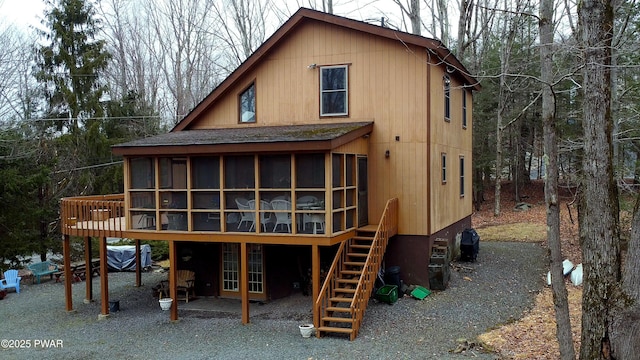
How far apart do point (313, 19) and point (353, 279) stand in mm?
7423

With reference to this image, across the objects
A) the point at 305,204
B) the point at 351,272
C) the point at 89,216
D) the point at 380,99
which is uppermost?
the point at 380,99

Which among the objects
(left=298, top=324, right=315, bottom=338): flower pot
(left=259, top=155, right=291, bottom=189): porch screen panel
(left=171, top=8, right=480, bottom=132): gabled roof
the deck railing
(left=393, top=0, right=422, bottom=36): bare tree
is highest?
(left=393, top=0, right=422, bottom=36): bare tree

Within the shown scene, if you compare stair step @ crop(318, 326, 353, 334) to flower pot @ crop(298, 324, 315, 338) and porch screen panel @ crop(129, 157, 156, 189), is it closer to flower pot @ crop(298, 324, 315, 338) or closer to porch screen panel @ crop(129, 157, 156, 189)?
flower pot @ crop(298, 324, 315, 338)

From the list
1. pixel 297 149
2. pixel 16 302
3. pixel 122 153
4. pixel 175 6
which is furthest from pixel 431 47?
pixel 175 6

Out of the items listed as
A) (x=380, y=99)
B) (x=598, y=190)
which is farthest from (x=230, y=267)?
(x=598, y=190)

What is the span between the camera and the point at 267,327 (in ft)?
37.4

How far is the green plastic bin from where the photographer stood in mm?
12289

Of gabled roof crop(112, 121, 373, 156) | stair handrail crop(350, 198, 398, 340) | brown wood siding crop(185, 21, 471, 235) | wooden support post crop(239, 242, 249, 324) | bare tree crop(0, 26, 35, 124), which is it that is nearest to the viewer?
stair handrail crop(350, 198, 398, 340)

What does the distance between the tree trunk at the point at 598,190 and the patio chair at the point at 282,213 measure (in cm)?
642

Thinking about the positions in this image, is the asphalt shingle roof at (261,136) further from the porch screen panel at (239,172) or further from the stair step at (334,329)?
the stair step at (334,329)

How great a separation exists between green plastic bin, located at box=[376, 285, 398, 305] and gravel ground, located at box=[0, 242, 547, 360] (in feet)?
0.47

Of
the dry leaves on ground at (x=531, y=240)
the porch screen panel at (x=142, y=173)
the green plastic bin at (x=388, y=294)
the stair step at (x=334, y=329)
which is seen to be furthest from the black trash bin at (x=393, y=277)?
the porch screen panel at (x=142, y=173)

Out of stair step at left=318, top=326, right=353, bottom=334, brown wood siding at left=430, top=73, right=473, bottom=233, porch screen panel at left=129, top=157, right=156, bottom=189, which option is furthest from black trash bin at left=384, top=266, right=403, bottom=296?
porch screen panel at left=129, top=157, right=156, bottom=189

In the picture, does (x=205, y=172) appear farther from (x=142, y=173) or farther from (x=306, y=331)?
(x=306, y=331)
